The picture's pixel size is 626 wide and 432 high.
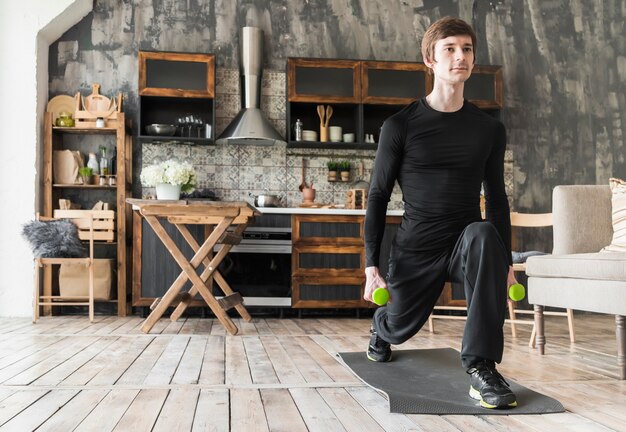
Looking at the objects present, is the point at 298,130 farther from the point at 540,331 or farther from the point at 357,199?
the point at 540,331

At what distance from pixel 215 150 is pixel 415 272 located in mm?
3679

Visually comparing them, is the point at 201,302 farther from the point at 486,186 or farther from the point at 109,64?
the point at 486,186

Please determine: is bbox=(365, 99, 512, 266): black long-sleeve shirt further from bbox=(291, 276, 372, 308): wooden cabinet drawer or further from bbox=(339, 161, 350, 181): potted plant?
bbox=(339, 161, 350, 181): potted plant

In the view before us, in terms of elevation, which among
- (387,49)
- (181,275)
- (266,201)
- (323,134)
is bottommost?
(181,275)

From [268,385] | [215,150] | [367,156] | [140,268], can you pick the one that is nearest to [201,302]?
[140,268]

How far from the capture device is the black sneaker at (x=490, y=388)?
2.01 meters

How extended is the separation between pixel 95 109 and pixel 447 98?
12.9 feet

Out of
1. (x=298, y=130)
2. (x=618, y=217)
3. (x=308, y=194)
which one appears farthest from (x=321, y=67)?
(x=618, y=217)

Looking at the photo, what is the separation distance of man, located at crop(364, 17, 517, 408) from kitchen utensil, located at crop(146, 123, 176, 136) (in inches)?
132

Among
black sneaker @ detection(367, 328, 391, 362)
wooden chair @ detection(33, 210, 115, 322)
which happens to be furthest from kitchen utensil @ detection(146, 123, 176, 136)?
black sneaker @ detection(367, 328, 391, 362)

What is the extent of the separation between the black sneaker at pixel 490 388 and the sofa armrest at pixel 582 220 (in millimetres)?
1393

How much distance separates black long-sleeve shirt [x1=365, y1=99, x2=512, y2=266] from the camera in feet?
7.75

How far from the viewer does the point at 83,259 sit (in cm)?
471

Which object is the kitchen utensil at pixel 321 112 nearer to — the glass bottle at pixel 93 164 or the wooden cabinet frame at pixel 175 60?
the wooden cabinet frame at pixel 175 60
